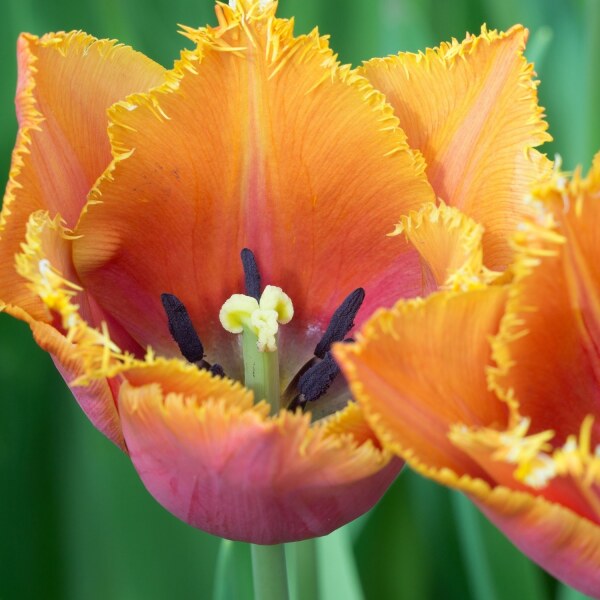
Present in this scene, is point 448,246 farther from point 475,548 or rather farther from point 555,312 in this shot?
point 475,548

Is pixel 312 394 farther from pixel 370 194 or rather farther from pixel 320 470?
pixel 320 470

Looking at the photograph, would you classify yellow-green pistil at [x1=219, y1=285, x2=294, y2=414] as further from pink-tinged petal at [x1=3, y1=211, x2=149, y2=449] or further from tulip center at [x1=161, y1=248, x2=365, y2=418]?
pink-tinged petal at [x1=3, y1=211, x2=149, y2=449]

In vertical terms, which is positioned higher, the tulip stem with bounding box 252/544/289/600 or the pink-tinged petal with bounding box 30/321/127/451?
the pink-tinged petal with bounding box 30/321/127/451

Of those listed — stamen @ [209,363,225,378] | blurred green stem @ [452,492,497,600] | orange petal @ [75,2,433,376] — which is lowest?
blurred green stem @ [452,492,497,600]

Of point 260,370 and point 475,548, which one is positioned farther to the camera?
point 475,548

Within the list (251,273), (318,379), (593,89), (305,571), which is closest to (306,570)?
(305,571)

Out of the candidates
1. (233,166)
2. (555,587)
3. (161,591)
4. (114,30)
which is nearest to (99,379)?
(233,166)

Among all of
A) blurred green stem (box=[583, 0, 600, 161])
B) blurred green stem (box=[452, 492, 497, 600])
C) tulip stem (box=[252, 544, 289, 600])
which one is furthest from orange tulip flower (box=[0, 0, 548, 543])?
blurred green stem (box=[583, 0, 600, 161])
